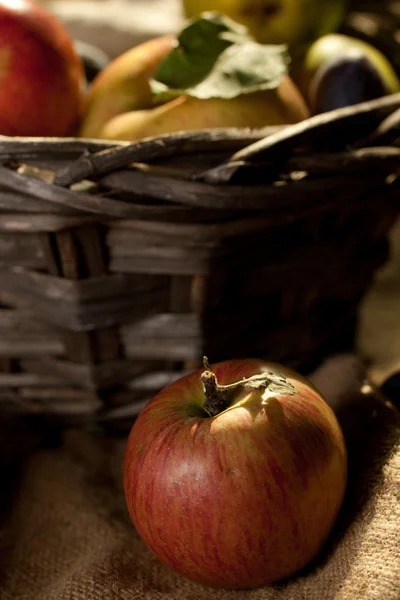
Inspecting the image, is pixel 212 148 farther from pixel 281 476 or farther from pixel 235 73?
pixel 281 476

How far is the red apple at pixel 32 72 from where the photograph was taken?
0.59 metres

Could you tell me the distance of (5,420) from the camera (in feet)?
2.18

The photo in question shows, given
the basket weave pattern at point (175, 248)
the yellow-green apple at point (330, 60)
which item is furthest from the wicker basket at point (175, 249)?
the yellow-green apple at point (330, 60)

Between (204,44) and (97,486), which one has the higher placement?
(204,44)

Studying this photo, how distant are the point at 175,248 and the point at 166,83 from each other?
0.17 metres

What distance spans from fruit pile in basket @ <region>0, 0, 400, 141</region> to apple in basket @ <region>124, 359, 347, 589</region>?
11.1 inches

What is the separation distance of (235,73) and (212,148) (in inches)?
5.6

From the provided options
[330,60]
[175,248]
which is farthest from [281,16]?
[175,248]

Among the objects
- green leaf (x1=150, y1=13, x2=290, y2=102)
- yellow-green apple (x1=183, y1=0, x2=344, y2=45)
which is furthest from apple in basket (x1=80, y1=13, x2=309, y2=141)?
yellow-green apple (x1=183, y1=0, x2=344, y2=45)

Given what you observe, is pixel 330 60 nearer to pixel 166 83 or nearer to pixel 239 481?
pixel 166 83

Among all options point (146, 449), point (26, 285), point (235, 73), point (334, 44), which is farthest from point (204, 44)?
point (146, 449)

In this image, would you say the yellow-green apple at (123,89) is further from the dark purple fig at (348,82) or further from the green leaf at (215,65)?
the dark purple fig at (348,82)

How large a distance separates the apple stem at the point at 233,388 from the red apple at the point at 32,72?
0.32 m

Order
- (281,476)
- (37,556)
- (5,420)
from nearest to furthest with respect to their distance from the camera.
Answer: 1. (281,476)
2. (37,556)
3. (5,420)
